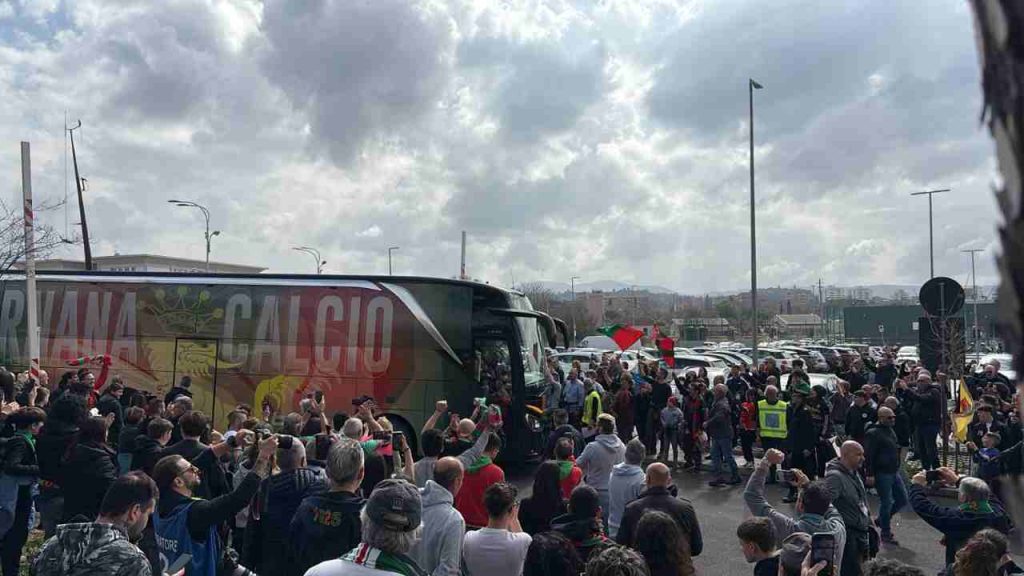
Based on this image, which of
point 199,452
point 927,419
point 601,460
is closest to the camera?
point 199,452

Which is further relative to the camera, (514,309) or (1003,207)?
(514,309)

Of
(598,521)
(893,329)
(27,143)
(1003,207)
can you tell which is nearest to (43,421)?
(598,521)

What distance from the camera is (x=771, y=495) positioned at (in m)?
12.4

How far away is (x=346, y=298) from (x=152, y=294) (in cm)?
429

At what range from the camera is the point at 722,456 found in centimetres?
1392

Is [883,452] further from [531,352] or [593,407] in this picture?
[531,352]

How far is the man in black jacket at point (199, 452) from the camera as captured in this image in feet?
19.4

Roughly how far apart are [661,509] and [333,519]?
223 centimetres

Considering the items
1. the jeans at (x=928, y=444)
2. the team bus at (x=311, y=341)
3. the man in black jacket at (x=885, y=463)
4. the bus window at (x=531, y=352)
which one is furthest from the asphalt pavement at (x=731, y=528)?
the team bus at (x=311, y=341)

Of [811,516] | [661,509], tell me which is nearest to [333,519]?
[661,509]

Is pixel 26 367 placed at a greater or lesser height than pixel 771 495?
greater

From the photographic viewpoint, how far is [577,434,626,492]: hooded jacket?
314 inches

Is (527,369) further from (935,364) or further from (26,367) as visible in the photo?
(26,367)

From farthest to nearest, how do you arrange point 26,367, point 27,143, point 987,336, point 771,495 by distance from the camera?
point 987,336, point 26,367, point 27,143, point 771,495
